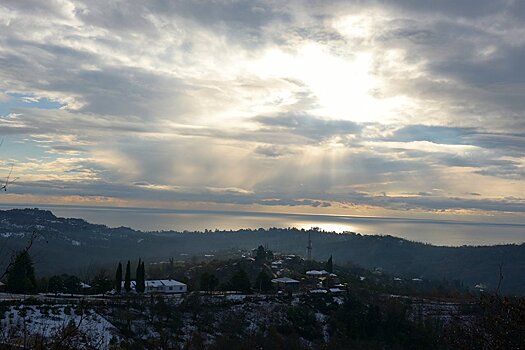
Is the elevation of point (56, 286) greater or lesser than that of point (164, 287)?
greater

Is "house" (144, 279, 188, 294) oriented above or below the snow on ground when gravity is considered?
below

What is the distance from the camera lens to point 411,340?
36.9 m

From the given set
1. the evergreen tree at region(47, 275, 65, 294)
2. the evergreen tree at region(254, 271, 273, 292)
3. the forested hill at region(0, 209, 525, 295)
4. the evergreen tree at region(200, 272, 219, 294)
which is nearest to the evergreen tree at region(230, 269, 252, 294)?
the evergreen tree at region(200, 272, 219, 294)

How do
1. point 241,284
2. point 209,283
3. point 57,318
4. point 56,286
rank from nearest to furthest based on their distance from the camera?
1. point 57,318
2. point 56,286
3. point 209,283
4. point 241,284

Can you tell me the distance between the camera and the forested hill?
10861 centimetres

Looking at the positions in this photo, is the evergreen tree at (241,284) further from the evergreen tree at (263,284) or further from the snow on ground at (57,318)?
the snow on ground at (57,318)

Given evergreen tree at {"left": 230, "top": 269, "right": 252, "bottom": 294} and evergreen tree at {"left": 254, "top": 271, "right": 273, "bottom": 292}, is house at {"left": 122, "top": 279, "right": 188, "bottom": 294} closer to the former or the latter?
evergreen tree at {"left": 230, "top": 269, "right": 252, "bottom": 294}

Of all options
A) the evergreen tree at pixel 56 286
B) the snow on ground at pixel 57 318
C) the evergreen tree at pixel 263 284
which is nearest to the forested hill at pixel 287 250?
the evergreen tree at pixel 56 286

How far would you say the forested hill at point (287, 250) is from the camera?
356ft

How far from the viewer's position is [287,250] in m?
168

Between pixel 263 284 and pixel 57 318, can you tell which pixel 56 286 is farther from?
pixel 263 284

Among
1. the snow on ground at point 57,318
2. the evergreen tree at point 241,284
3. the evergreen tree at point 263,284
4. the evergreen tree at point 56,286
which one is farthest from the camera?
the evergreen tree at point 263,284

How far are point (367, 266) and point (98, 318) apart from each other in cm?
11948

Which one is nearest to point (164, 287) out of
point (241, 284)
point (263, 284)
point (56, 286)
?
point (241, 284)
